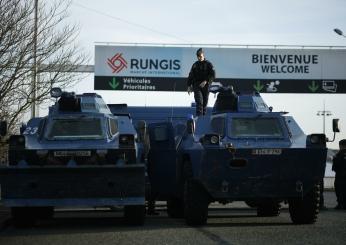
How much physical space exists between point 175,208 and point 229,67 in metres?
18.0

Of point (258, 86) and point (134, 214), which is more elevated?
point (258, 86)

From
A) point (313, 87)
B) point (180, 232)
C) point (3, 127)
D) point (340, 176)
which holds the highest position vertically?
point (313, 87)

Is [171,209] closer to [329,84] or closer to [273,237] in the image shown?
[273,237]

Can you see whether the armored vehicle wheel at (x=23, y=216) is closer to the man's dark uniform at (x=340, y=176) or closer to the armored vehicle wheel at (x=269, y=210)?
the armored vehicle wheel at (x=269, y=210)

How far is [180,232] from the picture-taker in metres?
13.7

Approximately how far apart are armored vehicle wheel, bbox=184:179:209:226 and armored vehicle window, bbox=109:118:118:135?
171cm

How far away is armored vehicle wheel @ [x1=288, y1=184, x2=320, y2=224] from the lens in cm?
1496

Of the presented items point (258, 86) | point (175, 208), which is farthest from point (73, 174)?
point (258, 86)

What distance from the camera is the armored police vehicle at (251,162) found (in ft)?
47.8

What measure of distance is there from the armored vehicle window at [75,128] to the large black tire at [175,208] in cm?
338

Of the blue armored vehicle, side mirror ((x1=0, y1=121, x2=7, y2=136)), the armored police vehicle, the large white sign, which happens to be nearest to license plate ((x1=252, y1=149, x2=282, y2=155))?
the armored police vehicle

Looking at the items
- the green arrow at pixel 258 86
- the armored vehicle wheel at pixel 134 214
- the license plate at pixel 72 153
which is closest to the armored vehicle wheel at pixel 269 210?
the armored vehicle wheel at pixel 134 214

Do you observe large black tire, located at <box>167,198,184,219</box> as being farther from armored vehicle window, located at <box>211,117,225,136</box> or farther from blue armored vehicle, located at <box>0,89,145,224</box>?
blue armored vehicle, located at <box>0,89,145,224</box>

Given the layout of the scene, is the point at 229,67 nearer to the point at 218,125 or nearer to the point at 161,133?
the point at 161,133
